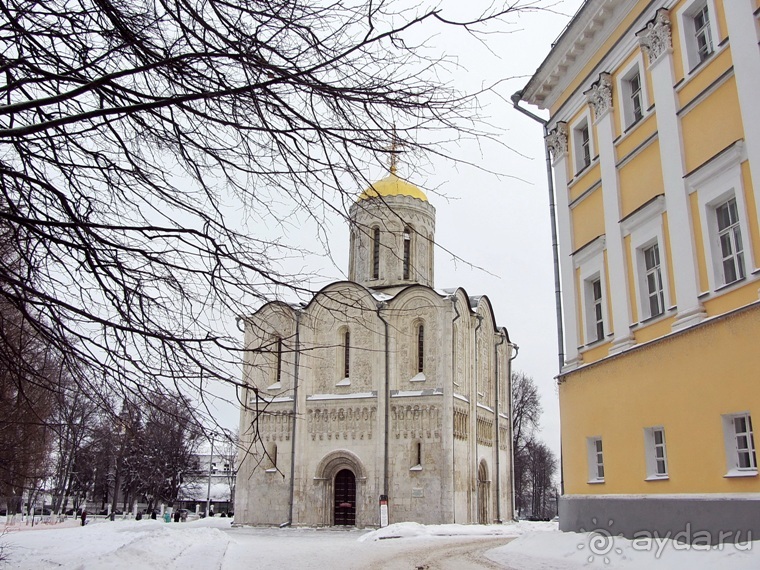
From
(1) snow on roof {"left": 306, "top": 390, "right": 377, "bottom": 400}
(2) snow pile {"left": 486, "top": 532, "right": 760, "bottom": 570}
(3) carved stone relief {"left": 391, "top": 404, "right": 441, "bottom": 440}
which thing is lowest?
(2) snow pile {"left": 486, "top": 532, "right": 760, "bottom": 570}

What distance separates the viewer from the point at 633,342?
36.4 ft

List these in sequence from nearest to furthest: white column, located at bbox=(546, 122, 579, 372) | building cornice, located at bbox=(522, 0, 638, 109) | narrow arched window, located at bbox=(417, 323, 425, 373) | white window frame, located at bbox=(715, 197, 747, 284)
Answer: white window frame, located at bbox=(715, 197, 747, 284), building cornice, located at bbox=(522, 0, 638, 109), white column, located at bbox=(546, 122, 579, 372), narrow arched window, located at bbox=(417, 323, 425, 373)

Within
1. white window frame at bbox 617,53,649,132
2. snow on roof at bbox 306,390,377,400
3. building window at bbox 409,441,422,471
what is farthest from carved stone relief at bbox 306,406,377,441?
white window frame at bbox 617,53,649,132

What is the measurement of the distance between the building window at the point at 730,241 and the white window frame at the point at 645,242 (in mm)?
1053

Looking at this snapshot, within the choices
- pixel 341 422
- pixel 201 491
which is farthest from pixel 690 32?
pixel 201 491

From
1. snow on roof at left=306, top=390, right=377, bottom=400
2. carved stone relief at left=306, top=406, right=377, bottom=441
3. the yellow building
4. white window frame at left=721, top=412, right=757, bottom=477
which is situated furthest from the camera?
snow on roof at left=306, top=390, right=377, bottom=400

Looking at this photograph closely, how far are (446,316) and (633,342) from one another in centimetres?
1715

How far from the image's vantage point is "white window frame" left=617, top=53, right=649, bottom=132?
37.4 ft

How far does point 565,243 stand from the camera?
45.2ft

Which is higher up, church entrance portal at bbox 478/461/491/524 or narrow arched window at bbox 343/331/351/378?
narrow arched window at bbox 343/331/351/378

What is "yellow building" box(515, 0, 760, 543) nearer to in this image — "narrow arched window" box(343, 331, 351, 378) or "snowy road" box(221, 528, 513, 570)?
"snowy road" box(221, 528, 513, 570)

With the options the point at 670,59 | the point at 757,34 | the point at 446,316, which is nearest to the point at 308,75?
the point at 757,34

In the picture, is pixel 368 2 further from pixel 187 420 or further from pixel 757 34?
pixel 757 34

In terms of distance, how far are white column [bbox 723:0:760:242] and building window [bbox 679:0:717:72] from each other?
0.79m
